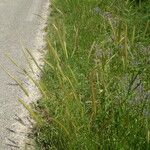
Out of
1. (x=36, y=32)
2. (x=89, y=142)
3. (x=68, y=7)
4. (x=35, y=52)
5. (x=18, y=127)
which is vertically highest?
(x=68, y=7)

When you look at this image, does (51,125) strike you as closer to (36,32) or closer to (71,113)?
(71,113)

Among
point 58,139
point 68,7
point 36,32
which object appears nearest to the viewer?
point 58,139

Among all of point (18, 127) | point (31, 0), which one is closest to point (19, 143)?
point (18, 127)

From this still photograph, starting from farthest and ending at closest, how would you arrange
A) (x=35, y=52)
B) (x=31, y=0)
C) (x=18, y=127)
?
(x=31, y=0) → (x=35, y=52) → (x=18, y=127)

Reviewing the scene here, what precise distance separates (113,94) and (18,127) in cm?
119

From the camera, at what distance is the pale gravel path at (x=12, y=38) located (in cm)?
432

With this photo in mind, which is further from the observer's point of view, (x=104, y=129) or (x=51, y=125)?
(x=51, y=125)

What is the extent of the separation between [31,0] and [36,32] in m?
1.94

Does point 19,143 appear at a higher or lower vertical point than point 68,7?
lower

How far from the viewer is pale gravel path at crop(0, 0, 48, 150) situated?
4320 mm

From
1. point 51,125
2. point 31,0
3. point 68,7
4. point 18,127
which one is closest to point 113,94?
point 51,125

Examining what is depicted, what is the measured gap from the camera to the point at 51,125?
387cm

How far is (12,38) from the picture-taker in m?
6.39

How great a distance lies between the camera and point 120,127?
3000mm
